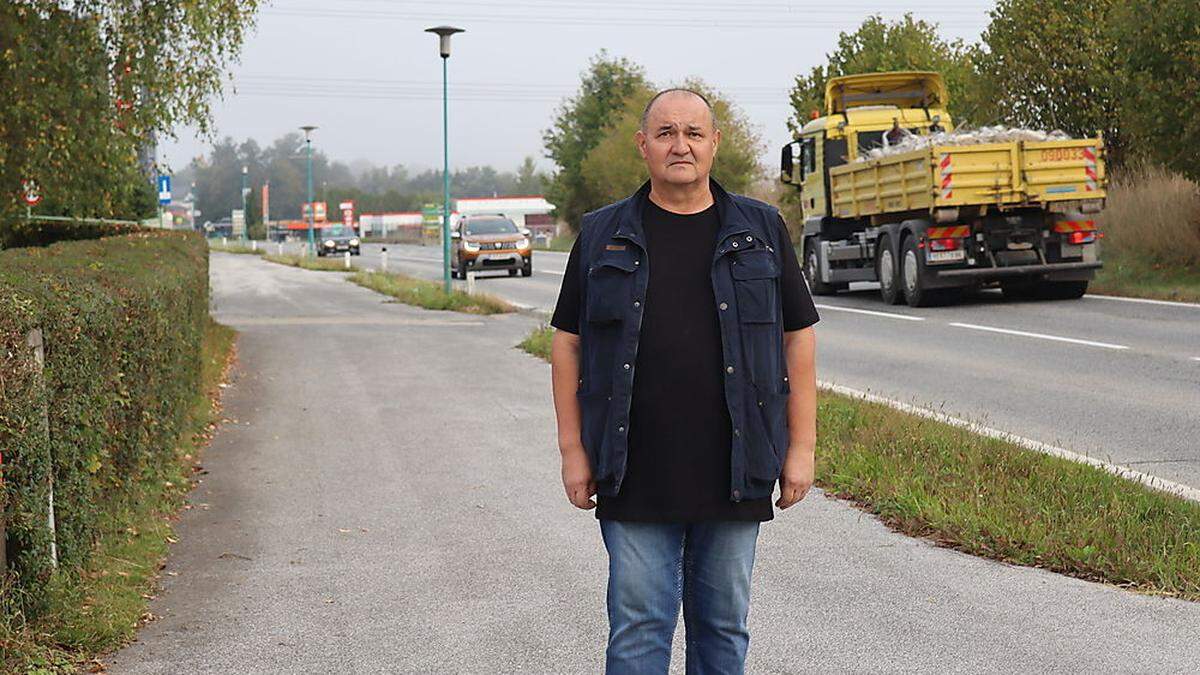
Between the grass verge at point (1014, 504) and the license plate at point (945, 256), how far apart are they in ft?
41.9

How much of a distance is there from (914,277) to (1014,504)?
1583 cm

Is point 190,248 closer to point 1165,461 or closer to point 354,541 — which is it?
point 354,541

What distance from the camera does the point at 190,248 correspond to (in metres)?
15.2

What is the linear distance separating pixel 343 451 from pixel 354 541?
9.48ft

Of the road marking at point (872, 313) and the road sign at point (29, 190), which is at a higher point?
the road sign at point (29, 190)

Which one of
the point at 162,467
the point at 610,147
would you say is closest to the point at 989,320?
the point at 162,467

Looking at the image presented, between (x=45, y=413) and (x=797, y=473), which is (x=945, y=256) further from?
(x=797, y=473)

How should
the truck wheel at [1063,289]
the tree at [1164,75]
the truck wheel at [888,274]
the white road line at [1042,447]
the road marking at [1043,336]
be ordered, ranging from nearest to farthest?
1. the white road line at [1042,447]
2. the road marking at [1043,336]
3. the tree at [1164,75]
4. the truck wheel at [1063,289]
5. the truck wheel at [888,274]

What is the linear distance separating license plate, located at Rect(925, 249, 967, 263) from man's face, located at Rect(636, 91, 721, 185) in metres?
19.0

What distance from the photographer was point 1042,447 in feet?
31.2

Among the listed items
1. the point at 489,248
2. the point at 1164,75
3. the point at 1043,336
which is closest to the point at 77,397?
the point at 1043,336

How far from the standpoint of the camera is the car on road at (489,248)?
136ft

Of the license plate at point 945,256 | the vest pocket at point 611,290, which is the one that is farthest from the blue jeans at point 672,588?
the license plate at point 945,256

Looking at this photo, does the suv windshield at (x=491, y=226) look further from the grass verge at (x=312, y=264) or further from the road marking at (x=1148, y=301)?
the road marking at (x=1148, y=301)
